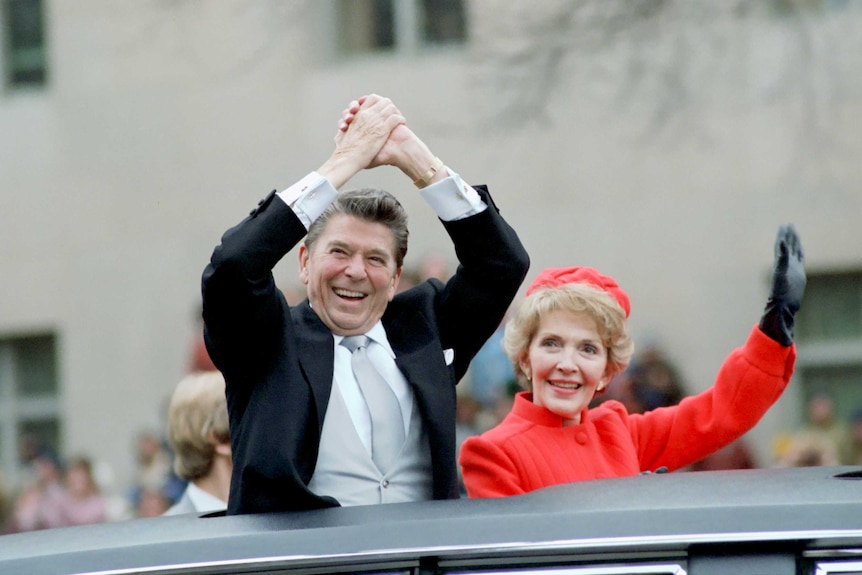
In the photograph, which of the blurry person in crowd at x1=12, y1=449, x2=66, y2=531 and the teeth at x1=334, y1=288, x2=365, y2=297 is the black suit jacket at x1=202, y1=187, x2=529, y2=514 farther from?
the blurry person in crowd at x1=12, y1=449, x2=66, y2=531

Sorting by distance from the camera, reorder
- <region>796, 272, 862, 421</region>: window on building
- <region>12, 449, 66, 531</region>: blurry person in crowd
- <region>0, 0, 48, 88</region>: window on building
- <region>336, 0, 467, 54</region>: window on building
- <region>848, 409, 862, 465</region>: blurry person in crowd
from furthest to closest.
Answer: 1. <region>0, 0, 48, 88</region>: window on building
2. <region>336, 0, 467, 54</region>: window on building
3. <region>796, 272, 862, 421</region>: window on building
4. <region>12, 449, 66, 531</region>: blurry person in crowd
5. <region>848, 409, 862, 465</region>: blurry person in crowd

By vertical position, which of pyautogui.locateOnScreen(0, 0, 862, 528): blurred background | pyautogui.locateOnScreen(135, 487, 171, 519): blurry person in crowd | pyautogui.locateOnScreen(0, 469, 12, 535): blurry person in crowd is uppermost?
pyautogui.locateOnScreen(0, 0, 862, 528): blurred background

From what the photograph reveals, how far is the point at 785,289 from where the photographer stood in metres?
3.54

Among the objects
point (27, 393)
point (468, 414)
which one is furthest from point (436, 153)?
point (27, 393)

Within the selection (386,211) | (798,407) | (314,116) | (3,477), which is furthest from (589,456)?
(3,477)

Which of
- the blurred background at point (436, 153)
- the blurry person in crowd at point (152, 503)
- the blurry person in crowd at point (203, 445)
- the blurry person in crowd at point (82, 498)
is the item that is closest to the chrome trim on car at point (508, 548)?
the blurry person in crowd at point (203, 445)

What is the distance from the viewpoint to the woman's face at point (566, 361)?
3.58 metres

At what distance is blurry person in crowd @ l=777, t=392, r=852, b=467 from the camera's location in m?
8.65

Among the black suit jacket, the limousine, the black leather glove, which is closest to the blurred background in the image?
the black leather glove

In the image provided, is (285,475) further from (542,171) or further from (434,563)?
(542,171)

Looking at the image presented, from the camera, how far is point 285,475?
10.2ft

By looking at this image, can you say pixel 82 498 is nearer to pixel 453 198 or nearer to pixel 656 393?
pixel 656 393

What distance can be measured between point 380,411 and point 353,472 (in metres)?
0.16

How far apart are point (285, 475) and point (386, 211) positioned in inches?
28.4
